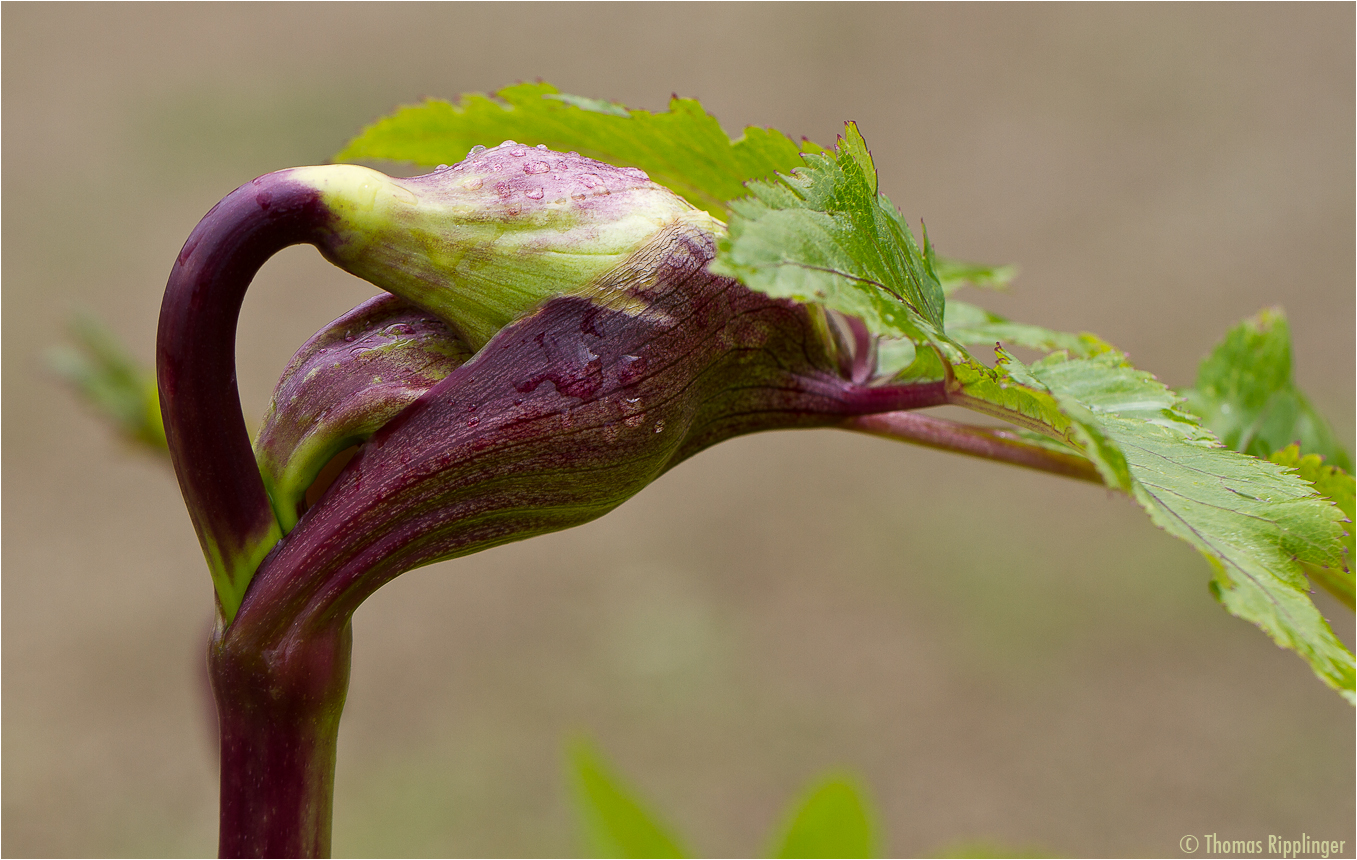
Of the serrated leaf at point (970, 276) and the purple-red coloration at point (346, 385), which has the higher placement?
the serrated leaf at point (970, 276)

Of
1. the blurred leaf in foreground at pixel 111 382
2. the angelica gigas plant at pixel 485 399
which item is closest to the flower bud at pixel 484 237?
the angelica gigas plant at pixel 485 399

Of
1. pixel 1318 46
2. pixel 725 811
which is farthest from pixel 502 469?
pixel 1318 46

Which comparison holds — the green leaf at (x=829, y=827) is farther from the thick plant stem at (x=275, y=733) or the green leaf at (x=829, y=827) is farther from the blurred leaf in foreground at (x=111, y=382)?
the blurred leaf in foreground at (x=111, y=382)

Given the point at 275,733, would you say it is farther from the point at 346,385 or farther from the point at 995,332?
the point at 995,332

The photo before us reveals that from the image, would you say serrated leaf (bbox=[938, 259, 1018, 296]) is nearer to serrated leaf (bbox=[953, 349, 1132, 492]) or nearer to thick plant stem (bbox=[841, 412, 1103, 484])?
thick plant stem (bbox=[841, 412, 1103, 484])

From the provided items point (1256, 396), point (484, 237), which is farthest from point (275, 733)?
point (1256, 396)

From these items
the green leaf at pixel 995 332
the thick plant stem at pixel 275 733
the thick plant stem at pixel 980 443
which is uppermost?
the green leaf at pixel 995 332
